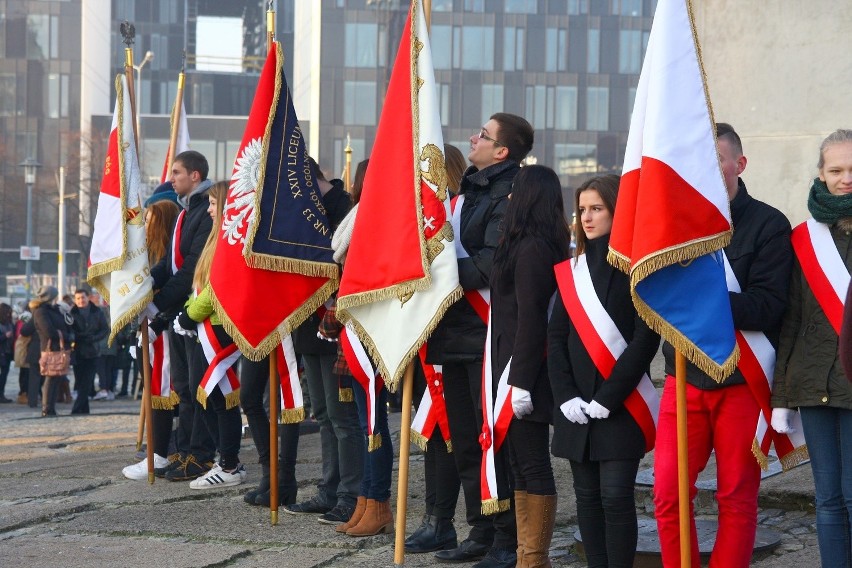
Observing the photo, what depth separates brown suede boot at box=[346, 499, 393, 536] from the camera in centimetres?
662

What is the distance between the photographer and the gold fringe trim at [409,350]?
589 centimetres

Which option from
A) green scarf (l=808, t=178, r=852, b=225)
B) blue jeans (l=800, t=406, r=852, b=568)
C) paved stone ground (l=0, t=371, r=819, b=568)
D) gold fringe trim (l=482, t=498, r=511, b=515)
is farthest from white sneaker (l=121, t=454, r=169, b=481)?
green scarf (l=808, t=178, r=852, b=225)

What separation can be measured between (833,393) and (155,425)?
221 inches

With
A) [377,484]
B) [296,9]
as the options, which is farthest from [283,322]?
[296,9]

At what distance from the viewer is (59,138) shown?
62406 mm

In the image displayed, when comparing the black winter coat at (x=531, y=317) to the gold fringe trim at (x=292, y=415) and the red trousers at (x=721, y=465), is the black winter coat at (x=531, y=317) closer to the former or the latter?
the red trousers at (x=721, y=465)

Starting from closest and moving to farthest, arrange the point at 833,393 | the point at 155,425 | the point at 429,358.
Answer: the point at 833,393 → the point at 429,358 → the point at 155,425

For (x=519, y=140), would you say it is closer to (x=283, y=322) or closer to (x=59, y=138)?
(x=283, y=322)

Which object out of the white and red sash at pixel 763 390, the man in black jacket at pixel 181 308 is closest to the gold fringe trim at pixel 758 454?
the white and red sash at pixel 763 390

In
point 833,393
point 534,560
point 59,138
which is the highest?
point 59,138

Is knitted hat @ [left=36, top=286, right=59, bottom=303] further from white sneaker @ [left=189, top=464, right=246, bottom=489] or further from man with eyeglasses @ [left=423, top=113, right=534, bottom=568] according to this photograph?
man with eyeglasses @ [left=423, top=113, right=534, bottom=568]

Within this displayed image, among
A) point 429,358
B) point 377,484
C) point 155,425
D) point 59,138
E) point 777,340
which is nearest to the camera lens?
point 777,340

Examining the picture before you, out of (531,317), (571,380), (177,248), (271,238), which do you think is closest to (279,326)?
(271,238)

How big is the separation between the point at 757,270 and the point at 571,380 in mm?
886
